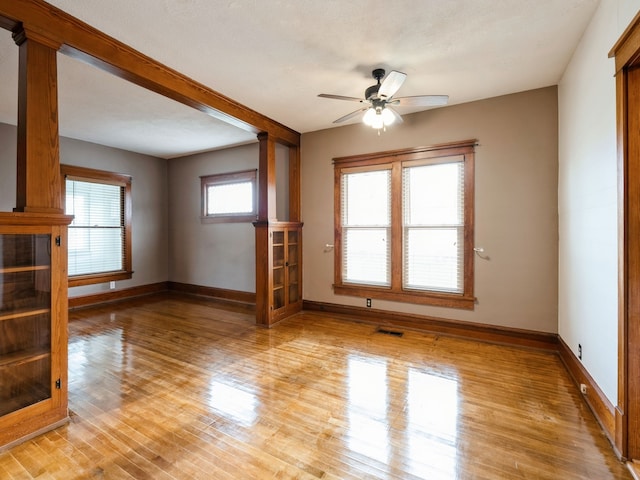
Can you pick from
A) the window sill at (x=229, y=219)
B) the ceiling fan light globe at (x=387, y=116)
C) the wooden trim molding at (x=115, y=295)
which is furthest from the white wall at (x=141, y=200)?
the ceiling fan light globe at (x=387, y=116)

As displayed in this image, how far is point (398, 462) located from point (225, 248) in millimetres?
4815

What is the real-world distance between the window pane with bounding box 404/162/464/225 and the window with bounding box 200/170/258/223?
9.00ft

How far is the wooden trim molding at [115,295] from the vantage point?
512 cm

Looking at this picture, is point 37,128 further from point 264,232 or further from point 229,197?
point 229,197

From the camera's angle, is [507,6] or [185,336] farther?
[185,336]

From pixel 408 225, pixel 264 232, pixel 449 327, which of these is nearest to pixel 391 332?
pixel 449 327

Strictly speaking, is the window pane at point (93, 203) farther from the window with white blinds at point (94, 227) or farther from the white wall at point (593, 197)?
the white wall at point (593, 197)

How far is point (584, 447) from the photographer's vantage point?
1837 mm

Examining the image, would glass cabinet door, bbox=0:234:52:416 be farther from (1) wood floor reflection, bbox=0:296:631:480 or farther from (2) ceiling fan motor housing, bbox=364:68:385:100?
(2) ceiling fan motor housing, bbox=364:68:385:100

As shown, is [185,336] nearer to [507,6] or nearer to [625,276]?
[625,276]

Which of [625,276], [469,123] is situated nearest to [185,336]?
[625,276]

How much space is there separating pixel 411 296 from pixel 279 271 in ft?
6.22

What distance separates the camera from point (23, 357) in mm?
1944

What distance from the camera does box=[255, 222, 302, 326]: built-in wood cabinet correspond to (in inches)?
165
